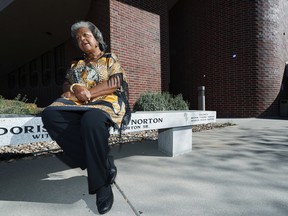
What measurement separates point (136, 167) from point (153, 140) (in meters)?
1.77

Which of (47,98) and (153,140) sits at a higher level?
(47,98)

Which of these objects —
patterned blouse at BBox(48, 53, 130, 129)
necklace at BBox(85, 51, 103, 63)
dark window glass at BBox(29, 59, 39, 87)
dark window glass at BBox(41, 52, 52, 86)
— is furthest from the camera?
dark window glass at BBox(29, 59, 39, 87)

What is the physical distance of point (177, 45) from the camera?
11.7 metres

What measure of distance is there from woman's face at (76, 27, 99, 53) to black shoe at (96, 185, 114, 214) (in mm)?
1307

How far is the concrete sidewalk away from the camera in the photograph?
186 cm

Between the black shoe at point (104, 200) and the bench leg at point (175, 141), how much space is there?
5.45 feet

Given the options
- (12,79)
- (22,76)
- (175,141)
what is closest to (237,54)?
(175,141)

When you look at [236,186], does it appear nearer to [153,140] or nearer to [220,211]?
[220,211]

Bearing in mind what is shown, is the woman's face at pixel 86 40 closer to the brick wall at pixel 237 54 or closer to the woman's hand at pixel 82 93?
the woman's hand at pixel 82 93

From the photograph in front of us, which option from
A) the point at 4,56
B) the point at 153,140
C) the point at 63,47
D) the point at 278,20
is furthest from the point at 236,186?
the point at 4,56

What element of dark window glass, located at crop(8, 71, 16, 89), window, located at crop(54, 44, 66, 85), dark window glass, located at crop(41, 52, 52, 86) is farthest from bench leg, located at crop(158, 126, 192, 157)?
dark window glass, located at crop(8, 71, 16, 89)

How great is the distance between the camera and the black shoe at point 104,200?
179cm

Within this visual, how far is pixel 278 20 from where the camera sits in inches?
371

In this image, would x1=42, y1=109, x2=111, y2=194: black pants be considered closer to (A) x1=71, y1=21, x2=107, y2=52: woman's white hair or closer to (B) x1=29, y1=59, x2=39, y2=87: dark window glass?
(A) x1=71, y1=21, x2=107, y2=52: woman's white hair
